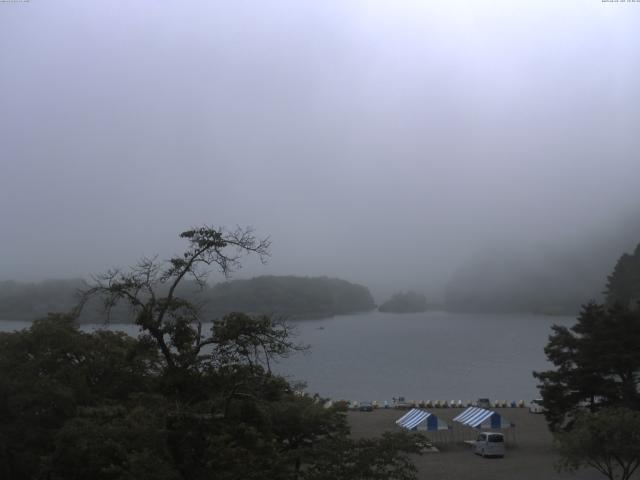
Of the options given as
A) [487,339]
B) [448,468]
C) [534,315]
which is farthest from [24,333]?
[534,315]

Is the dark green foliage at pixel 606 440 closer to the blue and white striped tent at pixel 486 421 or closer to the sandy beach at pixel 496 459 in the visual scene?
the sandy beach at pixel 496 459

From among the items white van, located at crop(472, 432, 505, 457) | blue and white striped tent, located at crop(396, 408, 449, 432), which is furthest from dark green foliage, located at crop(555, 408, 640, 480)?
blue and white striped tent, located at crop(396, 408, 449, 432)

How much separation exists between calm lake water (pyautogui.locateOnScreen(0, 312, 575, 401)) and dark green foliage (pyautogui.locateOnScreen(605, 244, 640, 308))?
10676mm

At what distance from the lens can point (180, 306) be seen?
779 cm

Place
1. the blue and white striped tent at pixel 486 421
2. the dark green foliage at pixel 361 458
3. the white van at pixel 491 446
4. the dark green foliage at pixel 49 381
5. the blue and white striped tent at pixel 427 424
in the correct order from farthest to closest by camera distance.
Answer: the blue and white striped tent at pixel 486 421 < the blue and white striped tent at pixel 427 424 < the white van at pixel 491 446 < the dark green foliage at pixel 49 381 < the dark green foliage at pixel 361 458

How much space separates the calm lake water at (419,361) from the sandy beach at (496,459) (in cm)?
622

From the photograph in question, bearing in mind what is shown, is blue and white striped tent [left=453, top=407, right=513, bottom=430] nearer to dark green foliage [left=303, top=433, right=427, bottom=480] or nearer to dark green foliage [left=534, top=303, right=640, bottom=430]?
dark green foliage [left=534, top=303, right=640, bottom=430]

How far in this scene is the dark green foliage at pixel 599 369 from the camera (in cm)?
2100

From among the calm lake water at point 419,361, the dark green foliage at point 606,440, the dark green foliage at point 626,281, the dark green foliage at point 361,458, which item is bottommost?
the calm lake water at point 419,361

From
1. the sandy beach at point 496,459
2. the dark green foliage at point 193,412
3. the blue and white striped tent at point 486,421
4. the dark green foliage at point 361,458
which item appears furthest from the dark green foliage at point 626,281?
the dark green foliage at point 193,412

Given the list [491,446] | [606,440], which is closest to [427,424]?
[491,446]

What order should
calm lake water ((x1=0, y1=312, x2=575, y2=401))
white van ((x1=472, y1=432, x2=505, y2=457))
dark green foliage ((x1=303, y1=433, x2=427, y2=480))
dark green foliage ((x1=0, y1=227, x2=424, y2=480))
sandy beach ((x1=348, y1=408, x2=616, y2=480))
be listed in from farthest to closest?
calm lake water ((x1=0, y1=312, x2=575, y2=401)) → white van ((x1=472, y1=432, x2=505, y2=457)) → sandy beach ((x1=348, y1=408, x2=616, y2=480)) → dark green foliage ((x1=303, y1=433, x2=427, y2=480)) → dark green foliage ((x1=0, y1=227, x2=424, y2=480))

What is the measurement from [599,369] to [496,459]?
4638mm

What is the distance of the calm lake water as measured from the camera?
49688mm
